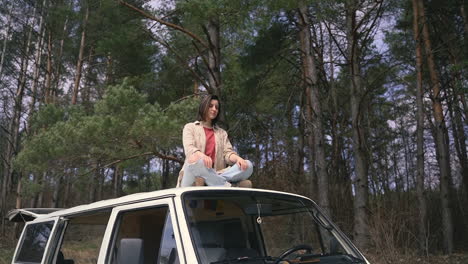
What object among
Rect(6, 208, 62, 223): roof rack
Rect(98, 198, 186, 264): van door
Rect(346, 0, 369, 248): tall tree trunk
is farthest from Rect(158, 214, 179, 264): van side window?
Rect(346, 0, 369, 248): tall tree trunk

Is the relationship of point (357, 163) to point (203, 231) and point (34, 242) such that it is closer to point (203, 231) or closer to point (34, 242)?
point (34, 242)

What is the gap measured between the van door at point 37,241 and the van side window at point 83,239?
0.16m

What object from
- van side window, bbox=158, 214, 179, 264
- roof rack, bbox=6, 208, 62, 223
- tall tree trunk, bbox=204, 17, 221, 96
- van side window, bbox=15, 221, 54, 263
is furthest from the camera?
tall tree trunk, bbox=204, 17, 221, 96

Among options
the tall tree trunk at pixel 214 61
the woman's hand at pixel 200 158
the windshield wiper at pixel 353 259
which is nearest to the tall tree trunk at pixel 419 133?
the tall tree trunk at pixel 214 61

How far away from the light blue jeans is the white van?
46cm

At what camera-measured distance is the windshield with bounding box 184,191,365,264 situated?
3.07 m

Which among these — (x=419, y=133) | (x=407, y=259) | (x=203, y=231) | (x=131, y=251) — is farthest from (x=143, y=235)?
(x=419, y=133)

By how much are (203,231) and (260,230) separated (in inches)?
38.5

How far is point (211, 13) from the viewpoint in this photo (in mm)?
10961

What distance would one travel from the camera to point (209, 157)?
4.00 meters

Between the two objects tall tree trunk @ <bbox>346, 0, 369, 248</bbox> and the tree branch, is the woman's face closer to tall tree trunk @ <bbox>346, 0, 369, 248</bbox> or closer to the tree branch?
tall tree trunk @ <bbox>346, 0, 369, 248</bbox>

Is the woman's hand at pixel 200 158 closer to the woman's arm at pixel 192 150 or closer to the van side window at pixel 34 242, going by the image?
the woman's arm at pixel 192 150

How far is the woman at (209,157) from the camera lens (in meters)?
3.85

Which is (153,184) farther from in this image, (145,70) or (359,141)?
(359,141)
